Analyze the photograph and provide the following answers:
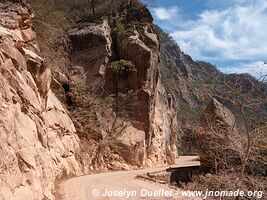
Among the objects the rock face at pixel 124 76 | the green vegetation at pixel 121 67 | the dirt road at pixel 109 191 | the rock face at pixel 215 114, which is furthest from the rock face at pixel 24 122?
the rock face at pixel 215 114

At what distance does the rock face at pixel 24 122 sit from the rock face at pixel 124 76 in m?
9.26

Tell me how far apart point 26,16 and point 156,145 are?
1749 cm

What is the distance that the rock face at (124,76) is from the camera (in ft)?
87.3

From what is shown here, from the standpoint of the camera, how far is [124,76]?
28.2 m

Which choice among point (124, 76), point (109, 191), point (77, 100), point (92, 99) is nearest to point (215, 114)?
point (124, 76)

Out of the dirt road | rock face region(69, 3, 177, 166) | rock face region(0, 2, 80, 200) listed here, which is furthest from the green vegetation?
the dirt road

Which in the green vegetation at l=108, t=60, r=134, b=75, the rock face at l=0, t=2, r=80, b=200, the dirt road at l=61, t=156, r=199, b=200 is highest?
the green vegetation at l=108, t=60, r=134, b=75

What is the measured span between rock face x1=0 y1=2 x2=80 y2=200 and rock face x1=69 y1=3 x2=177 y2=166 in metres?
9.26

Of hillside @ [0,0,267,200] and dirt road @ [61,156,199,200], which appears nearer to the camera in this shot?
hillside @ [0,0,267,200]

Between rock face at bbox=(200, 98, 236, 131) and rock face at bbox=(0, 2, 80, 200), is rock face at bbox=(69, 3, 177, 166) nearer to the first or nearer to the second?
rock face at bbox=(200, 98, 236, 131)

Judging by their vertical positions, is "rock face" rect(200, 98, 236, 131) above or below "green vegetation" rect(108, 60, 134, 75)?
below

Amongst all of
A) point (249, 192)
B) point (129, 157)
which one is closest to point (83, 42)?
point (129, 157)

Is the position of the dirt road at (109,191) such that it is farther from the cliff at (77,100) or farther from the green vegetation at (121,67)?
the green vegetation at (121,67)

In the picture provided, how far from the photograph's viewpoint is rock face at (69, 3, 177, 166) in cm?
2661
